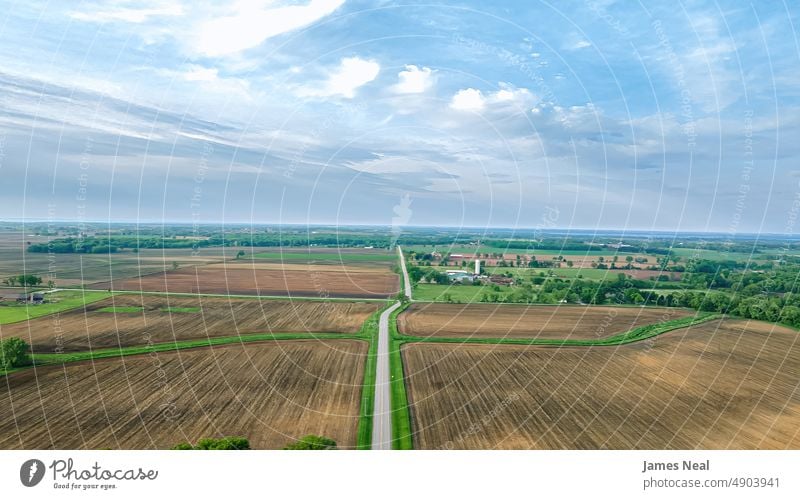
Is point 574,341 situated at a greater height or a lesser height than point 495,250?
lesser

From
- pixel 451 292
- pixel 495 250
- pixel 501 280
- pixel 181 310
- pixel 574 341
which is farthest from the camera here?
pixel 495 250

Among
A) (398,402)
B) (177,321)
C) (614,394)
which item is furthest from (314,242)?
(614,394)

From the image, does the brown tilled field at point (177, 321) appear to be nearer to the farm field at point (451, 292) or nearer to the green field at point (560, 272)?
the farm field at point (451, 292)

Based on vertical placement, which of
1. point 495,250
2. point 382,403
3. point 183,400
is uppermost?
point 495,250

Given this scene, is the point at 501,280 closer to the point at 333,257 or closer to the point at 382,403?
the point at 333,257

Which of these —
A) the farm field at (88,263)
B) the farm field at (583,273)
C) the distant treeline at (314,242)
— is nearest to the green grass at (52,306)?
the farm field at (88,263)
